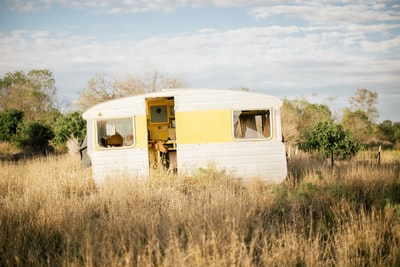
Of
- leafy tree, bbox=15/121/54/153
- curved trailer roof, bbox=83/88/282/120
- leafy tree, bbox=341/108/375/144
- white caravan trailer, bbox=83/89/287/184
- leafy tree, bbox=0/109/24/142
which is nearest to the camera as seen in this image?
white caravan trailer, bbox=83/89/287/184

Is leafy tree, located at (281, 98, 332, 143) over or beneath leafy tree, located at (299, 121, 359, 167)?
over

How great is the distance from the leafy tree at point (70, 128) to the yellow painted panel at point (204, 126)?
12.2 m

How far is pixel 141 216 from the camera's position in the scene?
19.2 ft

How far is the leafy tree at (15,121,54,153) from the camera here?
23609 millimetres

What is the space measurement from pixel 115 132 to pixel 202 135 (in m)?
2.46

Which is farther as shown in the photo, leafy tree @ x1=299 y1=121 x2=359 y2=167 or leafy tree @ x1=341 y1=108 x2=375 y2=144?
leafy tree @ x1=341 y1=108 x2=375 y2=144

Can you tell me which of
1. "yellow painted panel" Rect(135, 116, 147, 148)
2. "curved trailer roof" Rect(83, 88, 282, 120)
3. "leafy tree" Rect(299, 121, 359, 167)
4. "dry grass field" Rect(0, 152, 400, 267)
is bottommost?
"dry grass field" Rect(0, 152, 400, 267)

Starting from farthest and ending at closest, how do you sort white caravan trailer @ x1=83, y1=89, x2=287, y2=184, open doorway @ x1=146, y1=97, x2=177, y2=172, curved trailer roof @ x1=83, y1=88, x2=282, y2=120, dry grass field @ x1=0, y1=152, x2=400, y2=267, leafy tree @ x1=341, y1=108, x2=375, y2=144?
leafy tree @ x1=341, y1=108, x2=375, y2=144
open doorway @ x1=146, y1=97, x2=177, y2=172
curved trailer roof @ x1=83, y1=88, x2=282, y2=120
white caravan trailer @ x1=83, y1=89, x2=287, y2=184
dry grass field @ x1=0, y1=152, x2=400, y2=267

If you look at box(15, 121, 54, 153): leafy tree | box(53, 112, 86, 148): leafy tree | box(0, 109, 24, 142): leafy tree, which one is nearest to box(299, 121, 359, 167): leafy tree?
box(53, 112, 86, 148): leafy tree

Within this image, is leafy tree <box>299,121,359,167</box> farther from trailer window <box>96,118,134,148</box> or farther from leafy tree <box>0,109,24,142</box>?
leafy tree <box>0,109,24,142</box>

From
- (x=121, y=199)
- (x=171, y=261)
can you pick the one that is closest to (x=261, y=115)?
(x=121, y=199)

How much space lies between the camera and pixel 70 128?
21656 millimetres

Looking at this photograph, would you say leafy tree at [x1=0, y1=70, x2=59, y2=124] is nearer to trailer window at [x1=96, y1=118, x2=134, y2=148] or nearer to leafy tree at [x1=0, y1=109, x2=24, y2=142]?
leafy tree at [x1=0, y1=109, x2=24, y2=142]

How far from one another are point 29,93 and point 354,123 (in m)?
30.7
